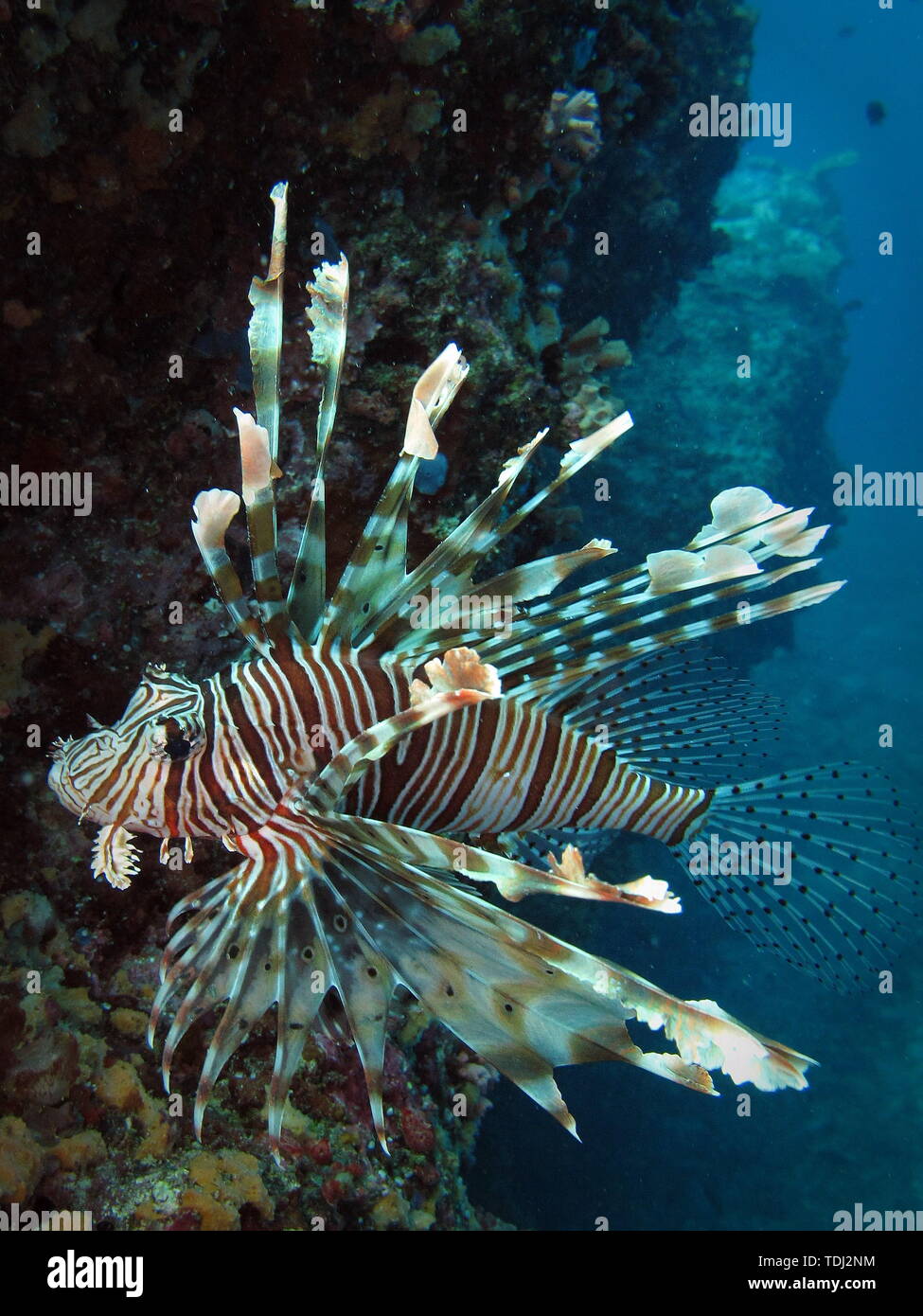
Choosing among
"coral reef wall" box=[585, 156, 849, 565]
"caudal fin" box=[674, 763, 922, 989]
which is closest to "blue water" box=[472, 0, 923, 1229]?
"coral reef wall" box=[585, 156, 849, 565]

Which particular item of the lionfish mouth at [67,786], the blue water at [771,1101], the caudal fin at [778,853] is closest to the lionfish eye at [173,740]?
the lionfish mouth at [67,786]

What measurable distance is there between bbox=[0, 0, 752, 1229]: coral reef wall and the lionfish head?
1.18 m

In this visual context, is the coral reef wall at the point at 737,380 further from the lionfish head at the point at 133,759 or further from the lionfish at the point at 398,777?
the lionfish head at the point at 133,759

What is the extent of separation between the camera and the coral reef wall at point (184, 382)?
8.86 feet

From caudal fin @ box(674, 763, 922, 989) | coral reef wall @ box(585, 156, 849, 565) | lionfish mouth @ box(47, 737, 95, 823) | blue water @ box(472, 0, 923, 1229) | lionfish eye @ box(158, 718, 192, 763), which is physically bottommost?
blue water @ box(472, 0, 923, 1229)

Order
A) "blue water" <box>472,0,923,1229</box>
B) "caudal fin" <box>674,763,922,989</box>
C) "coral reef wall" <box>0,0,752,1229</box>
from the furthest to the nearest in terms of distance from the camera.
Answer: "blue water" <box>472,0,923,1229</box> → "caudal fin" <box>674,763,922,989</box> → "coral reef wall" <box>0,0,752,1229</box>

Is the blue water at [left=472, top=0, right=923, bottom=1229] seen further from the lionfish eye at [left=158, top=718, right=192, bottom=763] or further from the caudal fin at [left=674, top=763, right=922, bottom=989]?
the lionfish eye at [left=158, top=718, right=192, bottom=763]

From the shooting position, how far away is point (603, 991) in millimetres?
1614

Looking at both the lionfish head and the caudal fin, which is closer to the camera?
the lionfish head

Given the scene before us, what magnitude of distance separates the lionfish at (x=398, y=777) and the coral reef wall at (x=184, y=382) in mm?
902

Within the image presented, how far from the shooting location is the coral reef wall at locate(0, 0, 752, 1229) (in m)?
2.70

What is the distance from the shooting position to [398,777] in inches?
93.2

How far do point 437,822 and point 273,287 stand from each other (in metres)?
1.67
